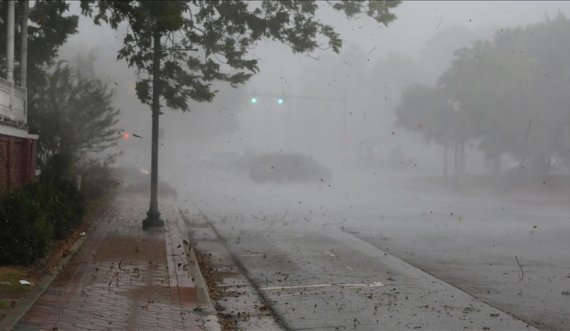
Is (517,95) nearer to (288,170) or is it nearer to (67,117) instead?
(288,170)

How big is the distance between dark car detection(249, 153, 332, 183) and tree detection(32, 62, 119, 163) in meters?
17.7

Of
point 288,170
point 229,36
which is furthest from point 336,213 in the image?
point 288,170

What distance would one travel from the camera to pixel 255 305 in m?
7.98

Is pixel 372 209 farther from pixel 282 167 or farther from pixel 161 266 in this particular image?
pixel 282 167

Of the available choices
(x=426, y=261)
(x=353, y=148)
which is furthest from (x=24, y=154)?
(x=353, y=148)

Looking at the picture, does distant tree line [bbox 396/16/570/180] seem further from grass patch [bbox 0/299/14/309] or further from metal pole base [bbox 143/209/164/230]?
grass patch [bbox 0/299/14/309]

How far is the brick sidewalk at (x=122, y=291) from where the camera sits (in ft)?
21.6

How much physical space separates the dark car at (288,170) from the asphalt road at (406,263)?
588 inches

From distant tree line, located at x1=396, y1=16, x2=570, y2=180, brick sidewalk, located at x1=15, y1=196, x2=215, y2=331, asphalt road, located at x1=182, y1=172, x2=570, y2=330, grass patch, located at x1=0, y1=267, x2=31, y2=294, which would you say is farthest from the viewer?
distant tree line, located at x1=396, y1=16, x2=570, y2=180

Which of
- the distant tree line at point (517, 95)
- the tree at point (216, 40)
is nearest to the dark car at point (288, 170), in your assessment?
the distant tree line at point (517, 95)

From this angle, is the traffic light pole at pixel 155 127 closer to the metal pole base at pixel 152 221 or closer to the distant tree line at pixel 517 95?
the metal pole base at pixel 152 221

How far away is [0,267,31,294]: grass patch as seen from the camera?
7621 mm

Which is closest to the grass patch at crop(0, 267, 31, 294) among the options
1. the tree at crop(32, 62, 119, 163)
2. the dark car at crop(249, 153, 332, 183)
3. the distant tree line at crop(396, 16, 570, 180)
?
the tree at crop(32, 62, 119, 163)

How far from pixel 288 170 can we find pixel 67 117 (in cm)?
1963
